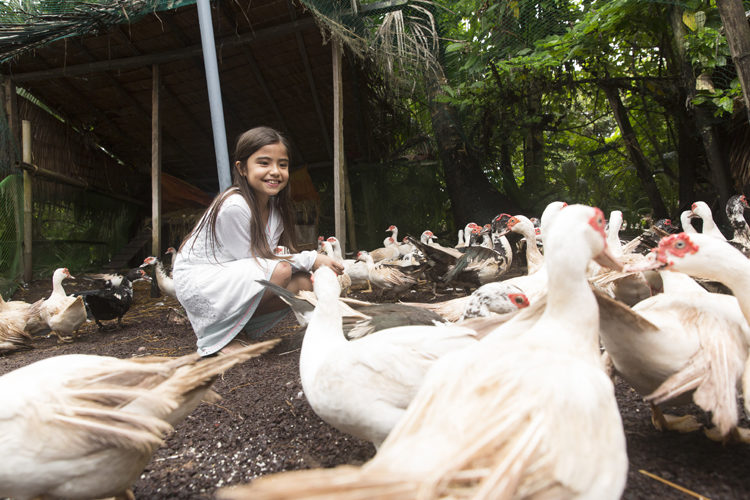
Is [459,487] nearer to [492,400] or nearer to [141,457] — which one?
[492,400]

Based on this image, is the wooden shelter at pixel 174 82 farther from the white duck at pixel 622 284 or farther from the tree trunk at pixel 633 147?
the tree trunk at pixel 633 147

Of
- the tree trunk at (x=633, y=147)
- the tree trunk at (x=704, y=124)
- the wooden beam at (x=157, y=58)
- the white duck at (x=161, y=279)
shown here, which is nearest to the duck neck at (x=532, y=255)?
the tree trunk at (x=704, y=124)

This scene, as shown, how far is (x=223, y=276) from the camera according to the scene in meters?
2.98

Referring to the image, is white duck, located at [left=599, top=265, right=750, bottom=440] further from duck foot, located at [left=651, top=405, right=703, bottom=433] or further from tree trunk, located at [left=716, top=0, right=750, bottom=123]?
tree trunk, located at [left=716, top=0, right=750, bottom=123]

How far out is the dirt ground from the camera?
4.55 ft

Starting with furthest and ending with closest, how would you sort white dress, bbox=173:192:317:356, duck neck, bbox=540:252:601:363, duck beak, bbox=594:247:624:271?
1. white dress, bbox=173:192:317:356
2. duck beak, bbox=594:247:624:271
3. duck neck, bbox=540:252:601:363

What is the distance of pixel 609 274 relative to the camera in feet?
9.95

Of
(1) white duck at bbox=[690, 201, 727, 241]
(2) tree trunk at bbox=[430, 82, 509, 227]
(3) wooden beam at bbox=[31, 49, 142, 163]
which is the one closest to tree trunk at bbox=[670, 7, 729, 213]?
(1) white duck at bbox=[690, 201, 727, 241]

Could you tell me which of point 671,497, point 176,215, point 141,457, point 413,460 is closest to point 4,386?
point 141,457

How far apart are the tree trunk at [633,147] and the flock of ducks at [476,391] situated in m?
5.02

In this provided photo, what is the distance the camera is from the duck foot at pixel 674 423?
1.66 m

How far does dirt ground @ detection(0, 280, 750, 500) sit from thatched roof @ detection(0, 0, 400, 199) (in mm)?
4057

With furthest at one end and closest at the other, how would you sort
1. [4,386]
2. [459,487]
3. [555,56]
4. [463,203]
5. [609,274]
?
[463,203], [555,56], [609,274], [4,386], [459,487]

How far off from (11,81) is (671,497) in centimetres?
872
